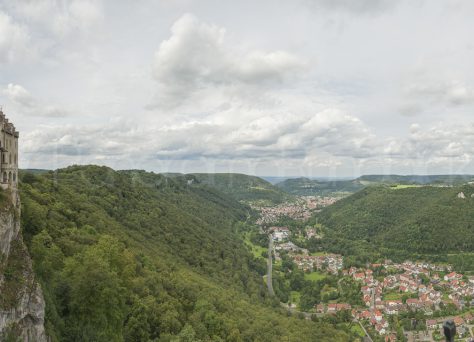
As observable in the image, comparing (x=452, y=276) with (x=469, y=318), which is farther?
(x=452, y=276)

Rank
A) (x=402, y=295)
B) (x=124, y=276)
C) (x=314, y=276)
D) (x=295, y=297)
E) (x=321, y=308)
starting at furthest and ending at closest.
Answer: (x=314, y=276) → (x=402, y=295) → (x=295, y=297) → (x=321, y=308) → (x=124, y=276)

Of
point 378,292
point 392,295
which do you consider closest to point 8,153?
point 378,292

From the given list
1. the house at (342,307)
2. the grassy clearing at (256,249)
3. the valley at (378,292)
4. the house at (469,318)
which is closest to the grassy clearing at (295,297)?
the valley at (378,292)

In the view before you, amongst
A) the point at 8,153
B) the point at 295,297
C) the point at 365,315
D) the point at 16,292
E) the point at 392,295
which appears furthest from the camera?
the point at 392,295

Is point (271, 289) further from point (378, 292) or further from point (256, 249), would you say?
point (256, 249)

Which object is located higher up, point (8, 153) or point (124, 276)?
point (8, 153)

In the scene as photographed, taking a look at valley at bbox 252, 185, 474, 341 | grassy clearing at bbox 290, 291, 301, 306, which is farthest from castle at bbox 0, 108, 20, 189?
grassy clearing at bbox 290, 291, 301, 306
